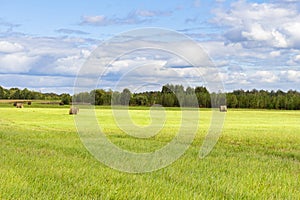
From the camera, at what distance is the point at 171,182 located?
8891 millimetres

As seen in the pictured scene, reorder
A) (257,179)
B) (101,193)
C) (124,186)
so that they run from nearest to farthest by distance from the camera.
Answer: (101,193), (124,186), (257,179)

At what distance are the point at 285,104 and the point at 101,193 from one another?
90891 mm

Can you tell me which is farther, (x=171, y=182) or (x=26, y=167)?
(x=26, y=167)

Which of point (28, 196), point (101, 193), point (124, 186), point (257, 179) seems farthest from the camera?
point (257, 179)

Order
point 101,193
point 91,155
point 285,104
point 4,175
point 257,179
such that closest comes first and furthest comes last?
1. point 101,193
2. point 4,175
3. point 257,179
4. point 91,155
5. point 285,104

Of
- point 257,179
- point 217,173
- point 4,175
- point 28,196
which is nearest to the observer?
point 28,196

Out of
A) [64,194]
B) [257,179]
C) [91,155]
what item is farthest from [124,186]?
[91,155]

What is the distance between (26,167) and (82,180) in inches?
77.6

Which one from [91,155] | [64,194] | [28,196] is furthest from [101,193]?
[91,155]

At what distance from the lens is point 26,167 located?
994cm

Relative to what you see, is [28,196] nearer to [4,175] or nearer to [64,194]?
[64,194]

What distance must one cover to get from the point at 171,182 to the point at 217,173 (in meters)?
1.74

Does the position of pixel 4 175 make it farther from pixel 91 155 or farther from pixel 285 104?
pixel 285 104

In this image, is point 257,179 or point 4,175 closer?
point 4,175
